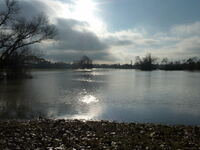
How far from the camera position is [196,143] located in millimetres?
6430

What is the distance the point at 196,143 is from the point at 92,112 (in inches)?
306

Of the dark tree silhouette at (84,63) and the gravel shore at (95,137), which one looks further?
the dark tree silhouette at (84,63)

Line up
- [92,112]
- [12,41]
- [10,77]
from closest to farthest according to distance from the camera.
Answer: [92,112] < [12,41] < [10,77]

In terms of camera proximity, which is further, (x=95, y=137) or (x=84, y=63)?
(x=84, y=63)

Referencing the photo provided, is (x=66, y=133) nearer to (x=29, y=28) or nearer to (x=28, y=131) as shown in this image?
(x=28, y=131)

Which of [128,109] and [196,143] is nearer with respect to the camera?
[196,143]

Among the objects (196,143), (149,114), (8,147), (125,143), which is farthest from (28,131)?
(149,114)

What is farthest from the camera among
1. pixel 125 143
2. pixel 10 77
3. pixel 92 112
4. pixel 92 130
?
pixel 10 77

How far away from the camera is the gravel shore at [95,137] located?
6109 mm

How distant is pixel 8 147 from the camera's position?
595 centimetres

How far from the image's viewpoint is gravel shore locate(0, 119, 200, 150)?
20.0 ft

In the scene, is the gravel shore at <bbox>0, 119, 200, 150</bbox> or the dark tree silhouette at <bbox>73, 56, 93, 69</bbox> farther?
the dark tree silhouette at <bbox>73, 56, 93, 69</bbox>

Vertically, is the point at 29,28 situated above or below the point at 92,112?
above

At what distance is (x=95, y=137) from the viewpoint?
23.4 ft
